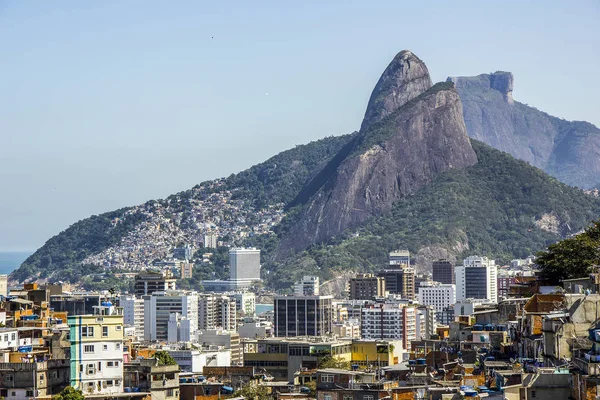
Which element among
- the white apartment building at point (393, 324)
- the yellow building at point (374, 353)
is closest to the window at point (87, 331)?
the yellow building at point (374, 353)

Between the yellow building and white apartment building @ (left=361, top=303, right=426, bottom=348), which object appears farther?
white apartment building @ (left=361, top=303, right=426, bottom=348)

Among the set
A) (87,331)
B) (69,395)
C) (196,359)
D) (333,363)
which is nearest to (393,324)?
(196,359)

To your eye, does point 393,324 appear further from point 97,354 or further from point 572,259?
point 97,354

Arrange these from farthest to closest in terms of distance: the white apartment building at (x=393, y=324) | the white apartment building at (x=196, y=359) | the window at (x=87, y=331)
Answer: the white apartment building at (x=393, y=324) → the white apartment building at (x=196, y=359) → the window at (x=87, y=331)

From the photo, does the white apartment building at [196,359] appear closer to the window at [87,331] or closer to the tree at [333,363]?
the tree at [333,363]

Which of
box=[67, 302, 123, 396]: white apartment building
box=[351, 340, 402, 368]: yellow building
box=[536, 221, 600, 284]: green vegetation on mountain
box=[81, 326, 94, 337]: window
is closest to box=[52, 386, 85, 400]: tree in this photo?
box=[67, 302, 123, 396]: white apartment building

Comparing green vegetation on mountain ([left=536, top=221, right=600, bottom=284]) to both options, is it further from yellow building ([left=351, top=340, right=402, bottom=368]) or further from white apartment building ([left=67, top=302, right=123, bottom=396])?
white apartment building ([left=67, top=302, right=123, bottom=396])

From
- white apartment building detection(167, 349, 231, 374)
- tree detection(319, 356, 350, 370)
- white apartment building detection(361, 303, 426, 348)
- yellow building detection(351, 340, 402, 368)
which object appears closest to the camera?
tree detection(319, 356, 350, 370)
